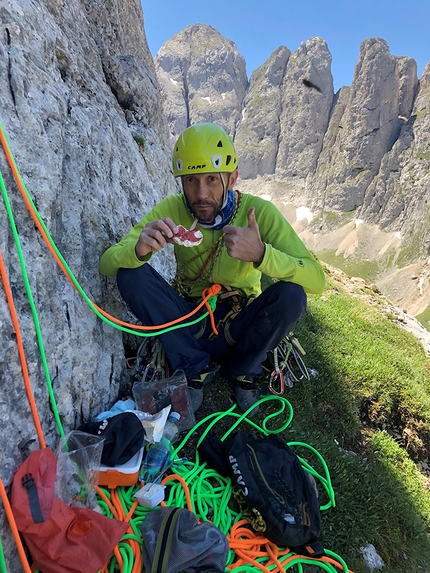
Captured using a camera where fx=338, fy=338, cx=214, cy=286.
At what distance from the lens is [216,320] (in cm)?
392

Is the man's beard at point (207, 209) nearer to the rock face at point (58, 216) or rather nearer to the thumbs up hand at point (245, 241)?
the thumbs up hand at point (245, 241)

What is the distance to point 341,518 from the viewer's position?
301 cm

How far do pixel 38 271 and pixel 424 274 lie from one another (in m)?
87.6

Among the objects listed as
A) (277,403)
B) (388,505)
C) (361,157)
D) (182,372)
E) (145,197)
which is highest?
(361,157)

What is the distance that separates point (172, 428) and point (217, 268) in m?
1.71

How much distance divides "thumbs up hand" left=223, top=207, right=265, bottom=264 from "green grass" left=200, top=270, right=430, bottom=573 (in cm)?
185

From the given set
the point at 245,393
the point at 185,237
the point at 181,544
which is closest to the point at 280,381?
the point at 245,393

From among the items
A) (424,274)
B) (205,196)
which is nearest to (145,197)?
(205,196)

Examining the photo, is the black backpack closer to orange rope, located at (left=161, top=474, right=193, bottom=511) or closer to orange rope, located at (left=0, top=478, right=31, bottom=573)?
orange rope, located at (left=161, top=474, right=193, bottom=511)

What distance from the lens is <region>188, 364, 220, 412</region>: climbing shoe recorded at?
3680mm

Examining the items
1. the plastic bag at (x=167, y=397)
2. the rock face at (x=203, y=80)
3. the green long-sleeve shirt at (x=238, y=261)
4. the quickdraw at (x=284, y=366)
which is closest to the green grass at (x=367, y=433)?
the quickdraw at (x=284, y=366)

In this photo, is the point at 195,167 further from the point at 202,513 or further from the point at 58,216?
the point at 202,513

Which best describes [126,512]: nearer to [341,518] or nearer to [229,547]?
[229,547]

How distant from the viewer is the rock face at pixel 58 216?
230 cm
